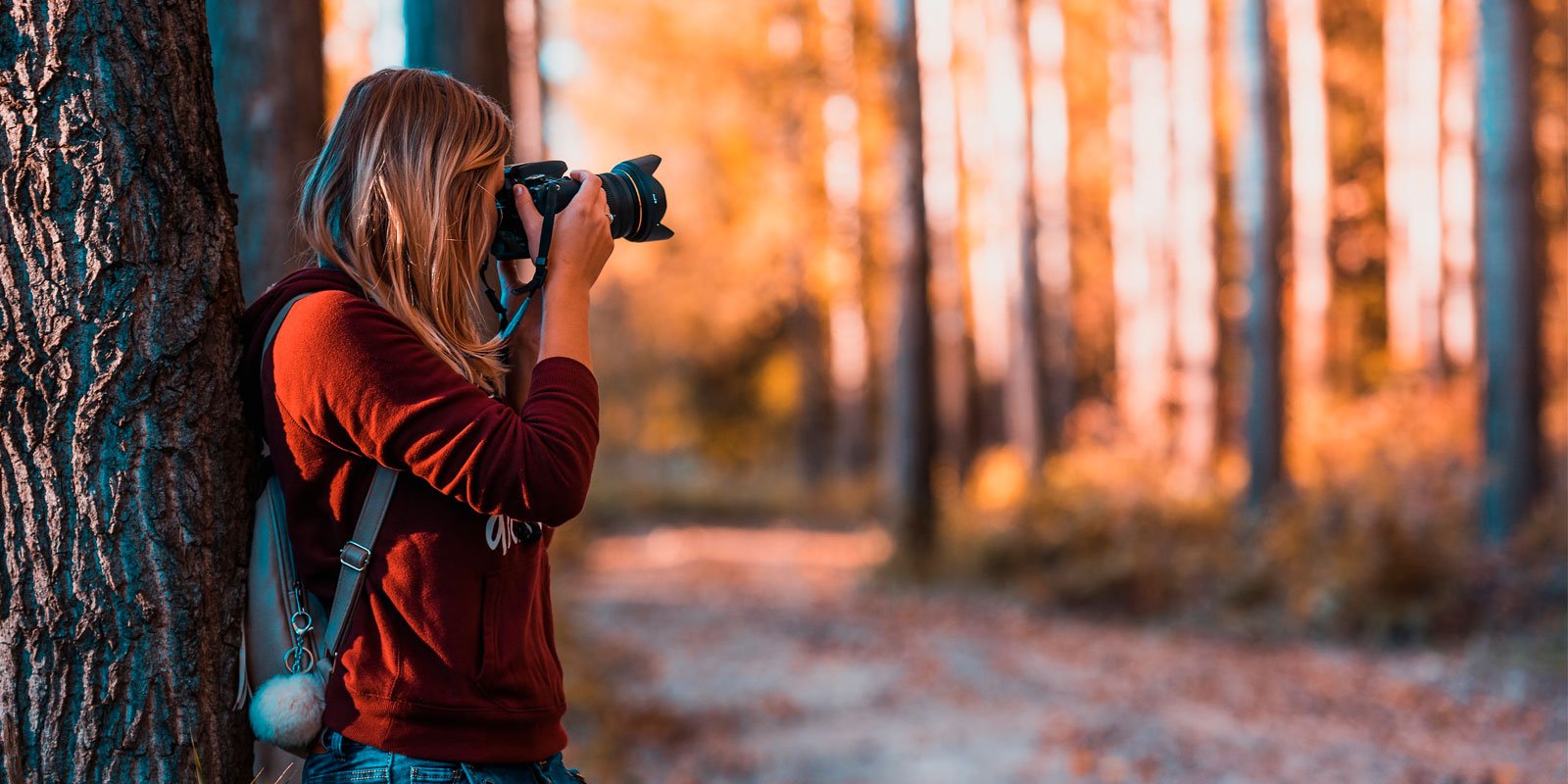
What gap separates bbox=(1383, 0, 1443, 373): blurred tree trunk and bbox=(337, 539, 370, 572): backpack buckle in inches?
757

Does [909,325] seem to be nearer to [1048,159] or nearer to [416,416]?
[1048,159]

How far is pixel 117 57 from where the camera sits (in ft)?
6.80

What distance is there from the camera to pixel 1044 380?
60.8ft

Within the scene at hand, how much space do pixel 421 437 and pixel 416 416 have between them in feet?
0.10

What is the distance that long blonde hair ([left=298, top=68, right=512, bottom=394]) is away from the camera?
2.02 meters

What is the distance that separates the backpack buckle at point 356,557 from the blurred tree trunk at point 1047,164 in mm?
15389

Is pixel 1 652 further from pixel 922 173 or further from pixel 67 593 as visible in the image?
pixel 922 173

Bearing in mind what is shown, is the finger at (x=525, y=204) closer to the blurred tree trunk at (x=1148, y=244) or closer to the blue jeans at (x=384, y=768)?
Result: the blue jeans at (x=384, y=768)

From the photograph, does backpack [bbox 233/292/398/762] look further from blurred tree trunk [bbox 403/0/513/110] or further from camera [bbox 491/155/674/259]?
blurred tree trunk [bbox 403/0/513/110]

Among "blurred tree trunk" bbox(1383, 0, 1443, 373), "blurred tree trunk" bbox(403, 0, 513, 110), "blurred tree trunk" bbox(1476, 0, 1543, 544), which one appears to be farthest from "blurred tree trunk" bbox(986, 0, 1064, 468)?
"blurred tree trunk" bbox(403, 0, 513, 110)

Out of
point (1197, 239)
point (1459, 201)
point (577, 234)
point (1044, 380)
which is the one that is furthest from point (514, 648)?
point (1459, 201)

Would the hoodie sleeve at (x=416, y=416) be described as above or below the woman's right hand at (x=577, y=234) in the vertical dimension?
below

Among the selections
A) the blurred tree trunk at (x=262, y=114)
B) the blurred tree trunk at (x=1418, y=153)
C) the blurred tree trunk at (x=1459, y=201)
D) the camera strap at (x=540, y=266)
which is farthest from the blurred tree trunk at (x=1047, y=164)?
the camera strap at (x=540, y=266)

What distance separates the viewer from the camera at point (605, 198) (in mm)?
2184
